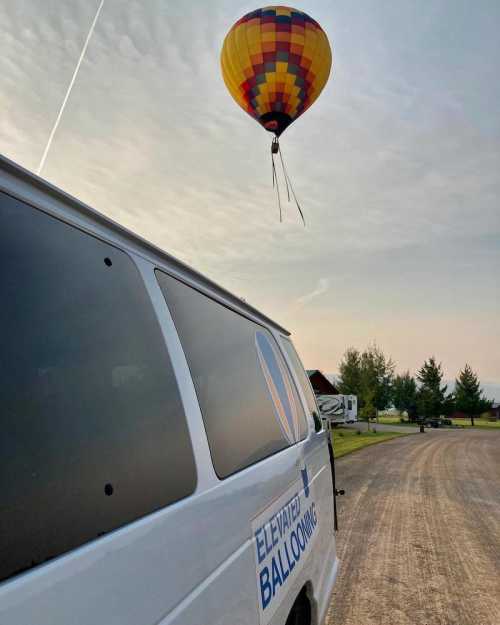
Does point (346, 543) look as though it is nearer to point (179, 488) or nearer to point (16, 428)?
point (179, 488)

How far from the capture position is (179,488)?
132 centimetres

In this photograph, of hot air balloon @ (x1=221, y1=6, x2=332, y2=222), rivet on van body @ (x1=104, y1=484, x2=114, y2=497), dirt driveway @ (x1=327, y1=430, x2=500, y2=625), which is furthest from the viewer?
hot air balloon @ (x1=221, y1=6, x2=332, y2=222)

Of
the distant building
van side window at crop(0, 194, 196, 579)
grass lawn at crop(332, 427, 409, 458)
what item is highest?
the distant building

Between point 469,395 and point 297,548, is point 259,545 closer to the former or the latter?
point 297,548

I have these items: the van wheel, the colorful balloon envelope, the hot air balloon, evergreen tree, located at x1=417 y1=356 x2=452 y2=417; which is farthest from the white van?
evergreen tree, located at x1=417 y1=356 x2=452 y2=417

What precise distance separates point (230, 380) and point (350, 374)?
5148 cm

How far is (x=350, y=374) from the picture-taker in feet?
171

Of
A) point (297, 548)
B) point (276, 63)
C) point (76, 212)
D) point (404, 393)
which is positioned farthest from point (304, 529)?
point (404, 393)

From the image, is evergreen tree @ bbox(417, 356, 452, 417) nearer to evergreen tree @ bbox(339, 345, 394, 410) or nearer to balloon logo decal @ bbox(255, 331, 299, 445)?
evergreen tree @ bbox(339, 345, 394, 410)

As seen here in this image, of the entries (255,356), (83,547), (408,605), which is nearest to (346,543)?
(408,605)

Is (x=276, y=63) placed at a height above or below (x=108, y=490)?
above

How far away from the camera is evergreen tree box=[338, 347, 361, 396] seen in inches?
2021

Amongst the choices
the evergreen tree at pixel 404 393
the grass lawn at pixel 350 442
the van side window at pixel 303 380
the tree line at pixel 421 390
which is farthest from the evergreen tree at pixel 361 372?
the van side window at pixel 303 380

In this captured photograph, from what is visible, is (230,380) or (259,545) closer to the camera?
(259,545)
